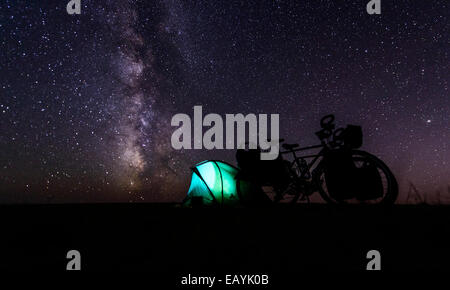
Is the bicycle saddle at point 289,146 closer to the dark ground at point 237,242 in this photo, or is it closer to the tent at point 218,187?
the tent at point 218,187

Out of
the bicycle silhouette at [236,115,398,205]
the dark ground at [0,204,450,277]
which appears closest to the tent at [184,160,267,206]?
the bicycle silhouette at [236,115,398,205]

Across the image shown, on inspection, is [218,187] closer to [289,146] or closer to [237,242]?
[289,146]

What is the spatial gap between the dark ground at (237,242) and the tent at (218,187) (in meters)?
1.54

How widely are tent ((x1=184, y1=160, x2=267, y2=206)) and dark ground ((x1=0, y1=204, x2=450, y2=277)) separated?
154cm

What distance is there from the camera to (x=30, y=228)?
2.38 metres

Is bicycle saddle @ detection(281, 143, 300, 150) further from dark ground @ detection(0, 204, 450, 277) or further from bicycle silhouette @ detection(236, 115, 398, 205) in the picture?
dark ground @ detection(0, 204, 450, 277)

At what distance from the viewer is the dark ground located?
1621 millimetres

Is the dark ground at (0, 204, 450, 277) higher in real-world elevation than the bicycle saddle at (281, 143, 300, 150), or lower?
lower

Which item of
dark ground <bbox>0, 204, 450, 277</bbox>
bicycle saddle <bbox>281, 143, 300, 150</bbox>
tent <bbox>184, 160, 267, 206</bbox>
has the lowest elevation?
dark ground <bbox>0, 204, 450, 277</bbox>

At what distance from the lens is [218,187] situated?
424 centimetres

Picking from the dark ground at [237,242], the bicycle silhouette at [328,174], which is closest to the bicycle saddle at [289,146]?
the bicycle silhouette at [328,174]

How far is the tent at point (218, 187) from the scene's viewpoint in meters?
4.13
